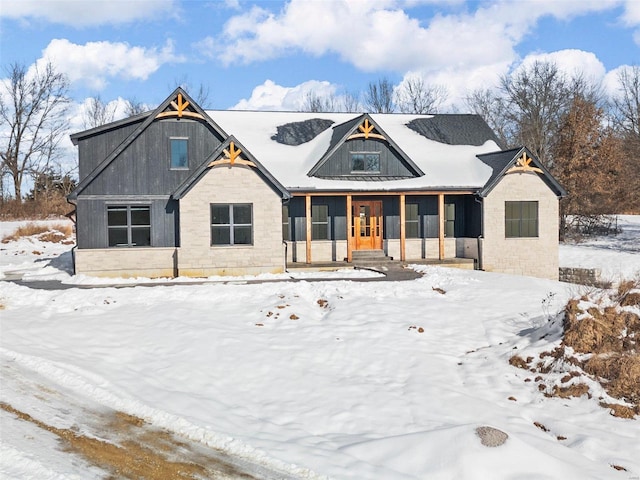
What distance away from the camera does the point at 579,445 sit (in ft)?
25.3

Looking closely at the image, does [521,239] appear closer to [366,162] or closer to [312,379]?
[366,162]

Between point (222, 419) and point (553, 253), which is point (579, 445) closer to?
point (222, 419)

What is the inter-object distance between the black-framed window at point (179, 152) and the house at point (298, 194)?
4 cm

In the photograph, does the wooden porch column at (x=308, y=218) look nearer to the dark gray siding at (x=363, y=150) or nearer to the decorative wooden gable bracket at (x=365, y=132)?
the dark gray siding at (x=363, y=150)

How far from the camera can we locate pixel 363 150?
2438 centimetres

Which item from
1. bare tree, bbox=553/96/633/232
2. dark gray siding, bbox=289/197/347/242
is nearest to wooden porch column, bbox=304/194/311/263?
dark gray siding, bbox=289/197/347/242

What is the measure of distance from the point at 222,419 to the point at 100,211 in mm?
13823

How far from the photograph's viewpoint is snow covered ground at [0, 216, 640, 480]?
7039 mm

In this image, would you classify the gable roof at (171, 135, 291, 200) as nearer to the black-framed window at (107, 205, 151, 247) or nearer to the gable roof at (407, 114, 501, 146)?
the black-framed window at (107, 205, 151, 247)

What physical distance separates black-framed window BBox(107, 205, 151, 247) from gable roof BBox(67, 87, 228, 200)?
1.43 meters

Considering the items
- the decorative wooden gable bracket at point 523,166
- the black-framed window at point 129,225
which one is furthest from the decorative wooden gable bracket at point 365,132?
the black-framed window at point 129,225

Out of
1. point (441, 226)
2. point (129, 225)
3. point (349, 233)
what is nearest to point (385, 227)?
point (349, 233)

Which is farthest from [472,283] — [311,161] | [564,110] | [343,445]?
[564,110]

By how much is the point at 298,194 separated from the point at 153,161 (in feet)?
18.7
